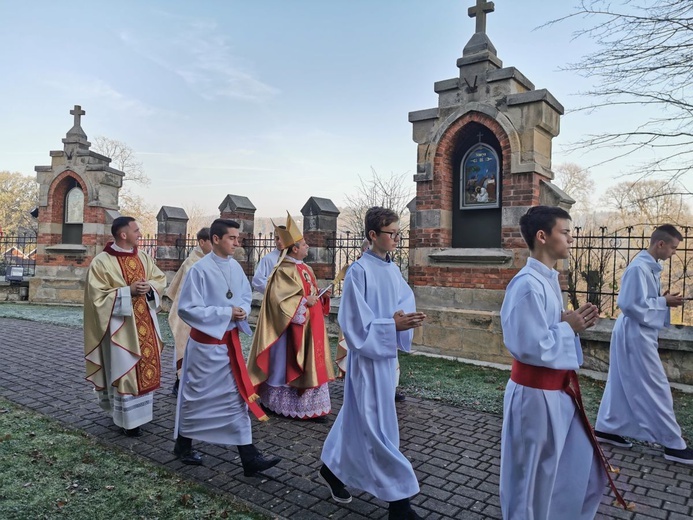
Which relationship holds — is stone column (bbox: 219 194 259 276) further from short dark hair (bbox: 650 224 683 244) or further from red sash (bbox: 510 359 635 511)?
red sash (bbox: 510 359 635 511)

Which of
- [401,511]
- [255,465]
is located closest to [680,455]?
[401,511]

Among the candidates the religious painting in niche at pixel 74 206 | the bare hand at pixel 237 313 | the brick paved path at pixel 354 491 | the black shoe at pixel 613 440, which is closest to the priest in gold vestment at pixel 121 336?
the brick paved path at pixel 354 491

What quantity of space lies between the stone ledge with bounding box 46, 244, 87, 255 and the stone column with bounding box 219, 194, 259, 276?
5357mm

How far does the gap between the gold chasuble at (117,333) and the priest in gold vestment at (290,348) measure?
114cm

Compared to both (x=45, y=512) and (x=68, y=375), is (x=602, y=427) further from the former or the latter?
(x=68, y=375)

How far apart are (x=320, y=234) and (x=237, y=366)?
6.96 m

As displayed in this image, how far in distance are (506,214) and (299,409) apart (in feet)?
15.6

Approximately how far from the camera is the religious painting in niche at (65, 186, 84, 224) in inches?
620

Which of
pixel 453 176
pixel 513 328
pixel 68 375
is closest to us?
pixel 513 328

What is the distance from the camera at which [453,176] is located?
934 centimetres

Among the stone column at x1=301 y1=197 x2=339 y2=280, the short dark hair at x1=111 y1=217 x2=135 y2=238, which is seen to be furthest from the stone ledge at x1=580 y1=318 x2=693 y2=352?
the short dark hair at x1=111 y1=217 x2=135 y2=238

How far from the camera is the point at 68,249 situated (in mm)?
15375

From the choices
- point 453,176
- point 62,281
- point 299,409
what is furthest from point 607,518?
point 62,281

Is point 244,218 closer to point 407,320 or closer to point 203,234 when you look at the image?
point 203,234
